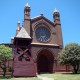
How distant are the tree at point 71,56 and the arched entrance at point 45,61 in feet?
25.6

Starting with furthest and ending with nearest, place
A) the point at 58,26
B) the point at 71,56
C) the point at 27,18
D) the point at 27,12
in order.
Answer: the point at 58,26 → the point at 27,12 → the point at 27,18 → the point at 71,56

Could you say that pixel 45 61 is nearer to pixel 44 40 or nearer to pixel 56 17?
pixel 44 40

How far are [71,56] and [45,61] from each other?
13.4 meters

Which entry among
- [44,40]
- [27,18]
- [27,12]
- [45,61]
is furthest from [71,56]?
[27,12]

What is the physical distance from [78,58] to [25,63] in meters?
14.3

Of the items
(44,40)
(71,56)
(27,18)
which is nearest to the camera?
(71,56)

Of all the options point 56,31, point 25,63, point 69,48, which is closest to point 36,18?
point 56,31

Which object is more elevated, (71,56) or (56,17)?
(56,17)

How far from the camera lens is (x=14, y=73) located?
35562mm

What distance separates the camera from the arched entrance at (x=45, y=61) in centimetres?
5577

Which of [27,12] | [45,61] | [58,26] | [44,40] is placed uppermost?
[27,12]

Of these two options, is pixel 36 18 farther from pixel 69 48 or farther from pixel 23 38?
pixel 23 38

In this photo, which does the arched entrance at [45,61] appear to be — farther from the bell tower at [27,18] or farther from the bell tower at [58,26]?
the bell tower at [27,18]

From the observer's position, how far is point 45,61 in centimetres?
5878
